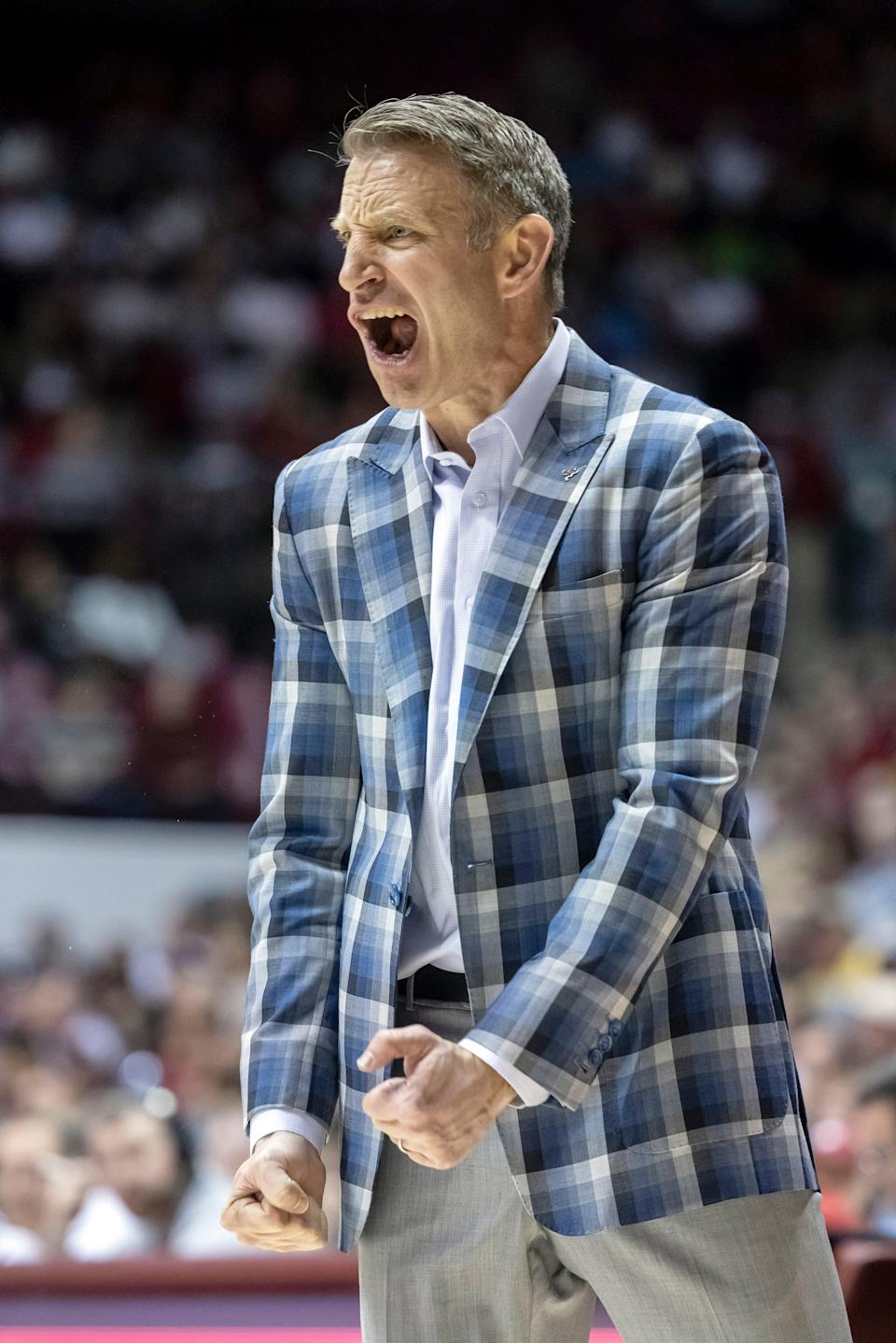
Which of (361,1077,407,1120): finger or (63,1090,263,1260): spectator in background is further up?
(361,1077,407,1120): finger

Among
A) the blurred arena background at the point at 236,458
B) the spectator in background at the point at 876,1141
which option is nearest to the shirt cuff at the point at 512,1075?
the blurred arena background at the point at 236,458

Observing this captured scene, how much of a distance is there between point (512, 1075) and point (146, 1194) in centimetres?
266

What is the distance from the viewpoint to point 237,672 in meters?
5.86

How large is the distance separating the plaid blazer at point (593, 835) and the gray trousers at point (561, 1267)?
0.08ft

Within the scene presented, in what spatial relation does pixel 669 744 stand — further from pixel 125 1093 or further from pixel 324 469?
pixel 125 1093

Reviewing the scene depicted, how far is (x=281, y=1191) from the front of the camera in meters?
1.27

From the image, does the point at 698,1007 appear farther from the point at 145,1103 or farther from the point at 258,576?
the point at 258,576

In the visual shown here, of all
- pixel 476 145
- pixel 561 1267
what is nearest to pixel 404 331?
pixel 476 145

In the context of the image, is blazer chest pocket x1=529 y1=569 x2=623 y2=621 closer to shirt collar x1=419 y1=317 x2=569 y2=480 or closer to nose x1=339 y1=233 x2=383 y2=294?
shirt collar x1=419 y1=317 x2=569 y2=480

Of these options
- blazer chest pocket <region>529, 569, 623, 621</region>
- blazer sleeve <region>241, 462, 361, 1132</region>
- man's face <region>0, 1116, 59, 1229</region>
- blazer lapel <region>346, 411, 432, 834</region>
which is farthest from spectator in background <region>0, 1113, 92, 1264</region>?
blazer chest pocket <region>529, 569, 623, 621</region>

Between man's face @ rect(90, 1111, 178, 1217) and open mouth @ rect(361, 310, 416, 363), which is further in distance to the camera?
man's face @ rect(90, 1111, 178, 1217)

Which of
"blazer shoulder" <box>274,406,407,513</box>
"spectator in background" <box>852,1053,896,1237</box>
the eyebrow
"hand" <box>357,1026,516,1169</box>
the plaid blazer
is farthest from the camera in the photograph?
"spectator in background" <box>852,1053,896,1237</box>

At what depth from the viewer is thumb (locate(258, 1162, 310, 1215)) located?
127 centimetres

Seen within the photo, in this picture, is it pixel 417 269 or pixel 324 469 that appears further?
pixel 324 469
